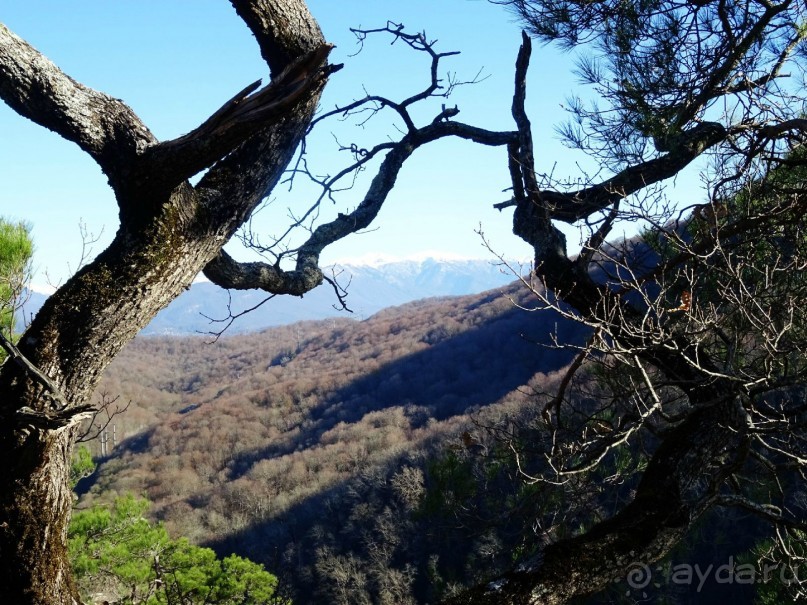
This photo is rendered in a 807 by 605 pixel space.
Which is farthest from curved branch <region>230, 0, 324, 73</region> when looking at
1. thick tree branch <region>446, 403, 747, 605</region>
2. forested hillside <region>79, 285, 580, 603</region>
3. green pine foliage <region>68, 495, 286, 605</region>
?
green pine foliage <region>68, 495, 286, 605</region>

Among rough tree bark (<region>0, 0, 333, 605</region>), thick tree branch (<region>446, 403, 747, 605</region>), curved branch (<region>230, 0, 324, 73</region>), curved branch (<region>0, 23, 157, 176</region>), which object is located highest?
curved branch (<region>230, 0, 324, 73</region>)

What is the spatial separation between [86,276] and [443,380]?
5692cm

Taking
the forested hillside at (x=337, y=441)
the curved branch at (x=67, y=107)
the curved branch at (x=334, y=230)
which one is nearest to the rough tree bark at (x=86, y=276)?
the curved branch at (x=67, y=107)

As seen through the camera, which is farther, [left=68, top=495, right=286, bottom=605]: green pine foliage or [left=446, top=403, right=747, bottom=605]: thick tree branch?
[left=68, top=495, right=286, bottom=605]: green pine foliage

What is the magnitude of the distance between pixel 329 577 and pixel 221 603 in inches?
733

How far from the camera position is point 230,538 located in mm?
35531

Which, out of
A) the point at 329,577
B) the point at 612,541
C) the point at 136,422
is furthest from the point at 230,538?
the point at 136,422

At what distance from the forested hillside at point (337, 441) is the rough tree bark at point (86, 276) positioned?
2803 mm

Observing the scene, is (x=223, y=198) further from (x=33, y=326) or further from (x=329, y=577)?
(x=329, y=577)

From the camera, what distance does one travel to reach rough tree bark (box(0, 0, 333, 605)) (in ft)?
4.60

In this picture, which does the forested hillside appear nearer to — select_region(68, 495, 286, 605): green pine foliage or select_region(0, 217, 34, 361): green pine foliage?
select_region(0, 217, 34, 361): green pine foliage

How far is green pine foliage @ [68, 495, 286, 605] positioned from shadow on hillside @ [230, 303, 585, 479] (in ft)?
121

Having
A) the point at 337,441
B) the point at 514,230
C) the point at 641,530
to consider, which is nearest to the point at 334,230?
the point at 514,230

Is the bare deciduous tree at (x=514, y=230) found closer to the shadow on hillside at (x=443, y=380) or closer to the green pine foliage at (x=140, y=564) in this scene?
the green pine foliage at (x=140, y=564)
